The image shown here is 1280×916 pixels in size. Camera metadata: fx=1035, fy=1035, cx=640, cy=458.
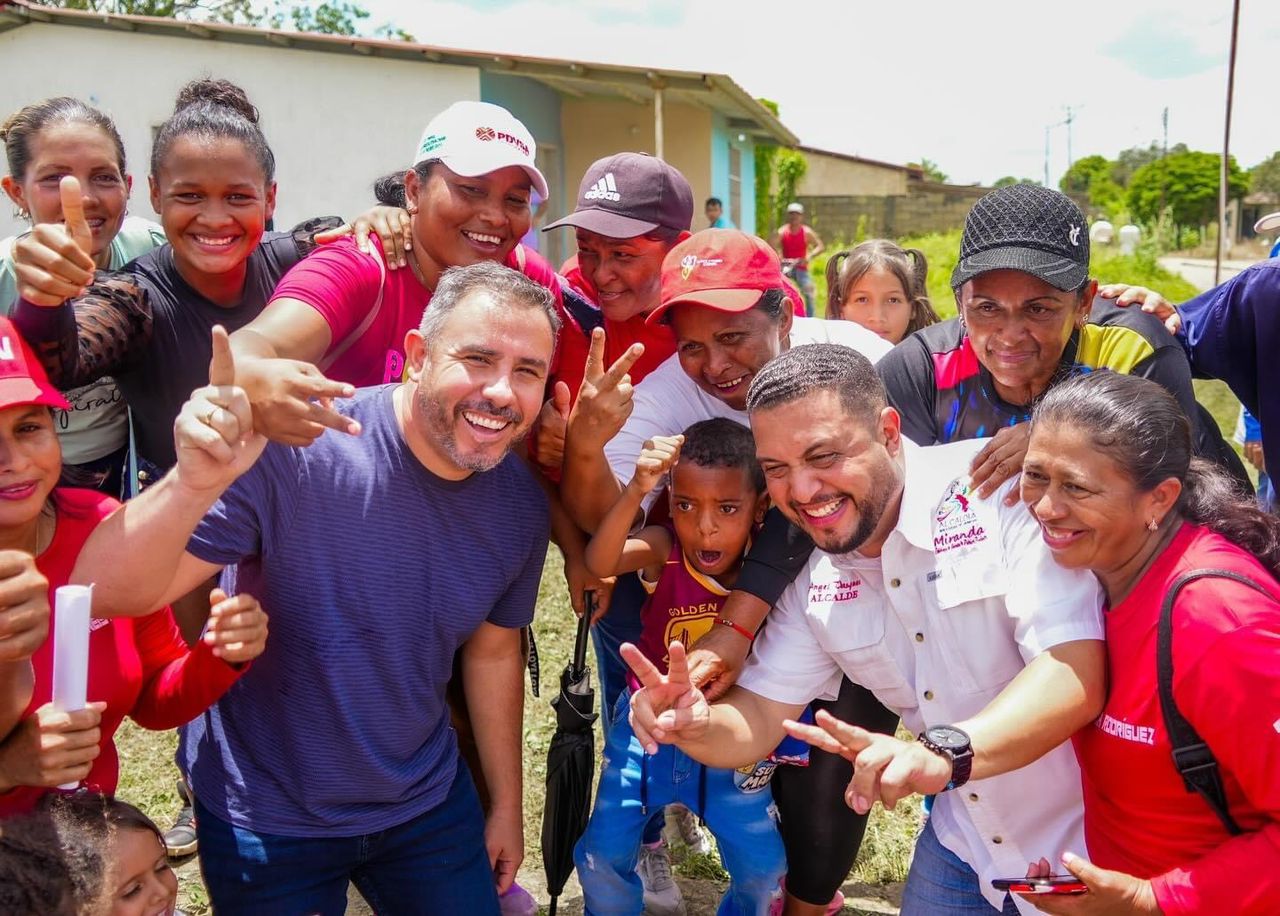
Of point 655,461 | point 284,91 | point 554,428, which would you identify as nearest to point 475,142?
Result: point 554,428

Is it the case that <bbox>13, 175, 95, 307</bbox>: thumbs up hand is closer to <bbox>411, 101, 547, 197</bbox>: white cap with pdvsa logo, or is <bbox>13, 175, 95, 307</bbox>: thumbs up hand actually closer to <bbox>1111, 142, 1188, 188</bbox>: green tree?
<bbox>411, 101, 547, 197</bbox>: white cap with pdvsa logo

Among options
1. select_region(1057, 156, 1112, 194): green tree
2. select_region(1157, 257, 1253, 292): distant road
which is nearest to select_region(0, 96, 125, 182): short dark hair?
select_region(1157, 257, 1253, 292): distant road

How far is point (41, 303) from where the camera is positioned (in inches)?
103

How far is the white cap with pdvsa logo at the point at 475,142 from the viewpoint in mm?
3365

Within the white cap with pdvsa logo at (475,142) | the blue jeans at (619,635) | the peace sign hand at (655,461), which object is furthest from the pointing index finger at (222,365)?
the blue jeans at (619,635)

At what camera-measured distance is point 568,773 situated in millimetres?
3270

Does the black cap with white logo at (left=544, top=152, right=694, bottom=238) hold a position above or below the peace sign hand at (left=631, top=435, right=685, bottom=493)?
above

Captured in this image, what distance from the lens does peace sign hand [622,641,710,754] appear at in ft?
8.93

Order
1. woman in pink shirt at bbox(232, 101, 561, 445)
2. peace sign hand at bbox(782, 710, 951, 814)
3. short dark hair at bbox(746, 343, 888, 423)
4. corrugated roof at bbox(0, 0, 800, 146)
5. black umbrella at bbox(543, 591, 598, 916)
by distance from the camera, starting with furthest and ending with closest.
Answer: corrugated roof at bbox(0, 0, 800, 146), black umbrella at bbox(543, 591, 598, 916), woman in pink shirt at bbox(232, 101, 561, 445), short dark hair at bbox(746, 343, 888, 423), peace sign hand at bbox(782, 710, 951, 814)

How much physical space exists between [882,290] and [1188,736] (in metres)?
3.78

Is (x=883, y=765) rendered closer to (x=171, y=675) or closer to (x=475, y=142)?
(x=171, y=675)

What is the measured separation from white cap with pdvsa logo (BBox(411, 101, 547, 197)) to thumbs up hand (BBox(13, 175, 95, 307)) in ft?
3.76

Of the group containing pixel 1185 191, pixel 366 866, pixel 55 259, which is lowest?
pixel 366 866

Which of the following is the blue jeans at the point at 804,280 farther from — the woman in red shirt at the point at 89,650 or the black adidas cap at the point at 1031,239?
the woman in red shirt at the point at 89,650
